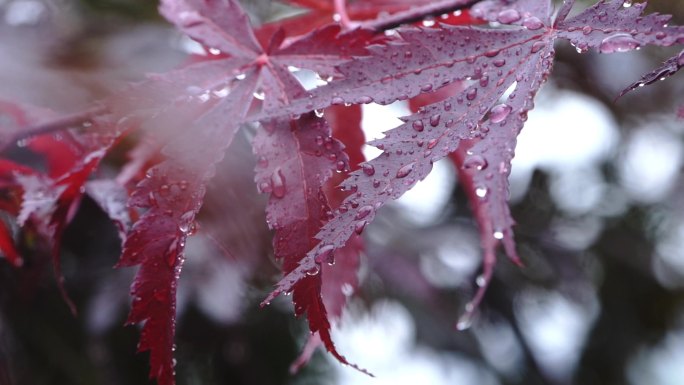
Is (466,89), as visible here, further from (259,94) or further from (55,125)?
(55,125)

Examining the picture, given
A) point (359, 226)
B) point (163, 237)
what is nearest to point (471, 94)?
point (359, 226)

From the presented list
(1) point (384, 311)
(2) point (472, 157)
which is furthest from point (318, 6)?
(1) point (384, 311)

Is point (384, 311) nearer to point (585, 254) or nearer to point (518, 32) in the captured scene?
point (585, 254)

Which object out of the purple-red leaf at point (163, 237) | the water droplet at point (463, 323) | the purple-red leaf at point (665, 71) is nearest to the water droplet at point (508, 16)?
the purple-red leaf at point (665, 71)

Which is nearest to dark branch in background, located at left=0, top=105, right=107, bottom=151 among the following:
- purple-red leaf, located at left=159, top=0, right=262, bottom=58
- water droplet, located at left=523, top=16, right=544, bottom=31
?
purple-red leaf, located at left=159, top=0, right=262, bottom=58

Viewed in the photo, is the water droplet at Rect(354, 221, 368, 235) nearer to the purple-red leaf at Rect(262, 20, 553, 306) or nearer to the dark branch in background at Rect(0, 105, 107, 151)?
the purple-red leaf at Rect(262, 20, 553, 306)
